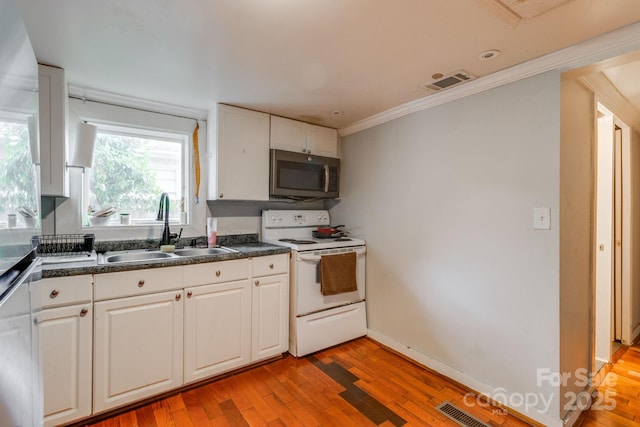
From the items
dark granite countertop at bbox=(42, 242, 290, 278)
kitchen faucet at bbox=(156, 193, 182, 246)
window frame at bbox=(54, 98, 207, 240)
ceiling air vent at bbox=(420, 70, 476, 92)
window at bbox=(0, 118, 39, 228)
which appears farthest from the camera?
kitchen faucet at bbox=(156, 193, 182, 246)

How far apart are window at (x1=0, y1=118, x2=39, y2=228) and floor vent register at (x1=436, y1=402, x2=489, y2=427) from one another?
2.23m

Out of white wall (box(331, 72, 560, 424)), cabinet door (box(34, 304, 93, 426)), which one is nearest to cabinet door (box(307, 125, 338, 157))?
white wall (box(331, 72, 560, 424))

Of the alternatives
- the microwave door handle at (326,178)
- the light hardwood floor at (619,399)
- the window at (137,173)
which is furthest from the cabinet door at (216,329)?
the light hardwood floor at (619,399)

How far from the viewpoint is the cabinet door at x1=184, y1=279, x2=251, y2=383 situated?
2055mm

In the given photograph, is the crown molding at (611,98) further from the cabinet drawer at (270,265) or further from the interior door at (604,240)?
the cabinet drawer at (270,265)

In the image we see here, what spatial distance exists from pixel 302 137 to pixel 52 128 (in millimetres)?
1898

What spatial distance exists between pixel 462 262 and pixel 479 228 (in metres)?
0.28

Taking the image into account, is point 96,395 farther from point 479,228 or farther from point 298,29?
point 479,228

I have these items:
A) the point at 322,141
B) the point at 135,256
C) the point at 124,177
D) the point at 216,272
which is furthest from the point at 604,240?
the point at 124,177

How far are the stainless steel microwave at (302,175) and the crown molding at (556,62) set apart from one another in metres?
1.00

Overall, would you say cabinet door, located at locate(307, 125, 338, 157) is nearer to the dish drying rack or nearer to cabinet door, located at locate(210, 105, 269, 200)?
cabinet door, located at locate(210, 105, 269, 200)

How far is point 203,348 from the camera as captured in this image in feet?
6.90

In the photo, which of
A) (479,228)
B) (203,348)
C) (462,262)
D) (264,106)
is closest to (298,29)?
(264,106)

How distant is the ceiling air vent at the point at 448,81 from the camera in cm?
197
